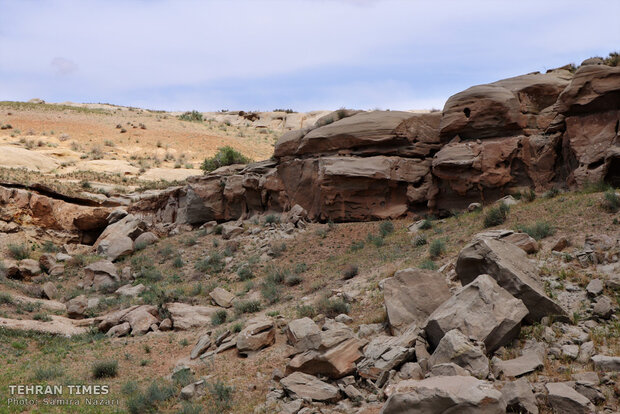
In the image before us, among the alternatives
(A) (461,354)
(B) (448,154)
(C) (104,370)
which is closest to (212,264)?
(C) (104,370)

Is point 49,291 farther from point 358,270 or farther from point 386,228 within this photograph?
point 386,228

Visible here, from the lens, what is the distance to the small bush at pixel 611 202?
489 inches

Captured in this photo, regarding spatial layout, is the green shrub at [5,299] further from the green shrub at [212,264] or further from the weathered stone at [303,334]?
the weathered stone at [303,334]

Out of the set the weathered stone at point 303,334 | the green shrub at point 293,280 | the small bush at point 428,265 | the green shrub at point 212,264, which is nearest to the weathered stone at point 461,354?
the weathered stone at point 303,334

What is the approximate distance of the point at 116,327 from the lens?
1449cm

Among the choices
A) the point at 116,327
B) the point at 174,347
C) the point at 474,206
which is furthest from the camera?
the point at 474,206

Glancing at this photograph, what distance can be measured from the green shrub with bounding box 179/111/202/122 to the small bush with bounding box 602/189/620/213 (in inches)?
2016

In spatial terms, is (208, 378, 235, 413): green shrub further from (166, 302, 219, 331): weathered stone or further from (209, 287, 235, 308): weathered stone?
(209, 287, 235, 308): weathered stone

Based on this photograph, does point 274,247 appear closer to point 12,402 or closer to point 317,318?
point 317,318

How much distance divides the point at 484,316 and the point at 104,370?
8.08m

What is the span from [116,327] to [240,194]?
1162 cm

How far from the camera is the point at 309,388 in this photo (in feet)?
26.7

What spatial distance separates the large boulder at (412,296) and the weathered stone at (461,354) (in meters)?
1.79

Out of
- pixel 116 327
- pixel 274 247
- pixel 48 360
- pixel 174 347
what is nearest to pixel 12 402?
pixel 48 360
